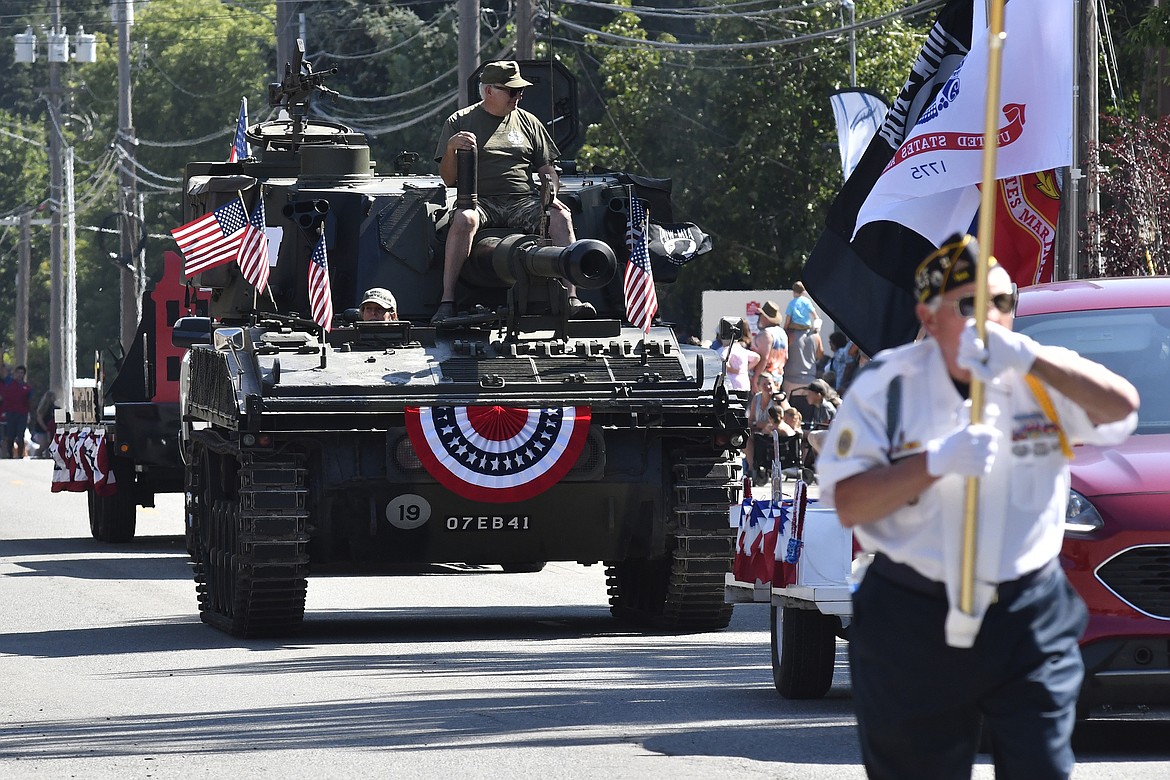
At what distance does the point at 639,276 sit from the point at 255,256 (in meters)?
2.35

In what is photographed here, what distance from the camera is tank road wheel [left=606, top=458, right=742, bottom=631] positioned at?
42.8 feet

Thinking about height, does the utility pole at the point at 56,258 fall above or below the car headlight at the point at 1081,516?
above

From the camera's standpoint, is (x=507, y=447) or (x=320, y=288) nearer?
(x=507, y=447)

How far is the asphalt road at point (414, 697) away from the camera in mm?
8555

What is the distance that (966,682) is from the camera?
17.0ft

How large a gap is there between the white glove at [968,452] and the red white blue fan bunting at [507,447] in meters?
7.81

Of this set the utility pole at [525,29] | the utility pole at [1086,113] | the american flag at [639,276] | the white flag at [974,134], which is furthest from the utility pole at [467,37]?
the white flag at [974,134]

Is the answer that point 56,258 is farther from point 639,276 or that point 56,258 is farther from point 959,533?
point 959,533

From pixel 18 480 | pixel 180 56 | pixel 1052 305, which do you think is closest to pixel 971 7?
pixel 1052 305

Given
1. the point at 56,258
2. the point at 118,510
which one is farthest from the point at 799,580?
the point at 56,258

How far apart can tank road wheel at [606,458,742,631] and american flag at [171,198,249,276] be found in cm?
353

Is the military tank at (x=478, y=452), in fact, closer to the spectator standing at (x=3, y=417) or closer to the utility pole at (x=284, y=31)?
the utility pole at (x=284, y=31)

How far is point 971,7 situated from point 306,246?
178 inches

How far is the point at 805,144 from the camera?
41.6 m
